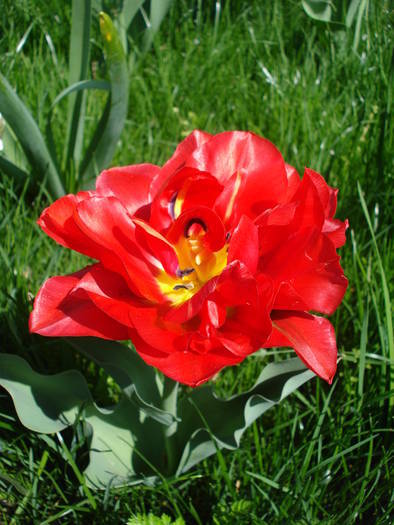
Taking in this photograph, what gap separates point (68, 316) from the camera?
2.50 ft

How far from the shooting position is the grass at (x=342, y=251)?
1.03 metres

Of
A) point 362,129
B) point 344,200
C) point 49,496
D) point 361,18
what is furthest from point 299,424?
point 361,18

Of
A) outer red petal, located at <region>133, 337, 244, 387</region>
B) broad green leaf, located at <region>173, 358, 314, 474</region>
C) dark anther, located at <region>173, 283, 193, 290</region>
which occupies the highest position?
dark anther, located at <region>173, 283, 193, 290</region>

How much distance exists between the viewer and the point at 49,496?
1051 millimetres

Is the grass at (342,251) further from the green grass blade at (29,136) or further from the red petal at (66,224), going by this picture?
the red petal at (66,224)

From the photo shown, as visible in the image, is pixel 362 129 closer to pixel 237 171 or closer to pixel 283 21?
pixel 283 21

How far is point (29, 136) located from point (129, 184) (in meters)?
0.81

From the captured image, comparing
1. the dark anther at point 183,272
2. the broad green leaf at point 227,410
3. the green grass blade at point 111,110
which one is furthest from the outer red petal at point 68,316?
the green grass blade at point 111,110

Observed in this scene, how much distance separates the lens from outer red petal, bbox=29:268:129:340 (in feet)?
2.48

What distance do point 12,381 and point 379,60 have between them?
155cm

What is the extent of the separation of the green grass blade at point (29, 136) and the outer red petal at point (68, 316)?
0.84 meters

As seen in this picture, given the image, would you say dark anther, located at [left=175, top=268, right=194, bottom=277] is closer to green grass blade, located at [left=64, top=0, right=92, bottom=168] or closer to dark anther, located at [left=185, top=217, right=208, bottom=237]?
dark anther, located at [left=185, top=217, right=208, bottom=237]

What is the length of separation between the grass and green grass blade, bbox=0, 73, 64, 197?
0.26 ft

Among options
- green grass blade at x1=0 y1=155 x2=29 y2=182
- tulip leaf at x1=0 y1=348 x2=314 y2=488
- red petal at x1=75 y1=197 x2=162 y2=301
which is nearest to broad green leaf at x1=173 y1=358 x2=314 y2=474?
tulip leaf at x1=0 y1=348 x2=314 y2=488
